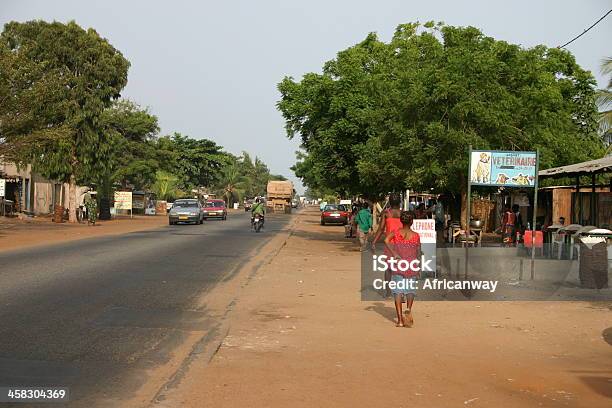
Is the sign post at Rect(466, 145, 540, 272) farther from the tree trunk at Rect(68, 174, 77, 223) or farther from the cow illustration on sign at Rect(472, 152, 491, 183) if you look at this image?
the tree trunk at Rect(68, 174, 77, 223)

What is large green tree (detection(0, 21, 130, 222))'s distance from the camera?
40.4 metres

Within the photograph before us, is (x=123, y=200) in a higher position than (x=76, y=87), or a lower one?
lower

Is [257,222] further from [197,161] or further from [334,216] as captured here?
[197,161]

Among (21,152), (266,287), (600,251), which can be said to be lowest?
(266,287)

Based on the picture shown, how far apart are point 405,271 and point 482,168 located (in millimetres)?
4743

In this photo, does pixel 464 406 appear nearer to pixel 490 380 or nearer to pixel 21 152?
pixel 490 380

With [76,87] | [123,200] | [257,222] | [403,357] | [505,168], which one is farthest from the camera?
[123,200]

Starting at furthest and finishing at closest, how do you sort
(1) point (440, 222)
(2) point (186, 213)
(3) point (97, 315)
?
(2) point (186, 213) → (1) point (440, 222) → (3) point (97, 315)

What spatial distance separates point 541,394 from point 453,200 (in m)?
22.5

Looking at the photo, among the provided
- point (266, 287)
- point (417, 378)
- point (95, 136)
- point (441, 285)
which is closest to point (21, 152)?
point (95, 136)

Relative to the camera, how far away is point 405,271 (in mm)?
9734

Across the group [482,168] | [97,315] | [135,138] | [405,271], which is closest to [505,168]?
[482,168]

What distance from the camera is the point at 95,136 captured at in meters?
42.3

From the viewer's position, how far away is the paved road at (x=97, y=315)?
6695mm
